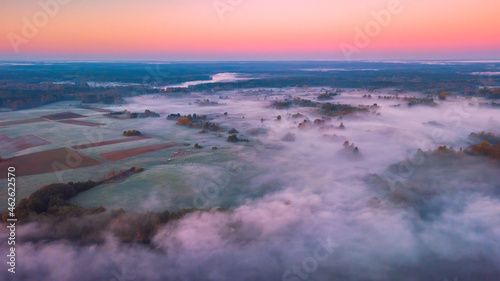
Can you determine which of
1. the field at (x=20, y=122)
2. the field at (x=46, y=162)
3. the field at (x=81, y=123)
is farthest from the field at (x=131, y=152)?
the field at (x=20, y=122)

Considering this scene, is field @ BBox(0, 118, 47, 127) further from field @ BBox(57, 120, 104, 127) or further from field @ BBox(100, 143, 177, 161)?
field @ BBox(100, 143, 177, 161)

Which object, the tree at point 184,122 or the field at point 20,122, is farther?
the tree at point 184,122

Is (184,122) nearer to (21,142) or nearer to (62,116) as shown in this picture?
(21,142)

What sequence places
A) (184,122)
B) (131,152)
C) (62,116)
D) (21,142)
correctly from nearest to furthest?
(131,152)
(21,142)
(184,122)
(62,116)

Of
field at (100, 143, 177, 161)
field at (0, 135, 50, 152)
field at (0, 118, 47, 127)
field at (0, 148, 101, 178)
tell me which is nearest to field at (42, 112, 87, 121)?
field at (0, 118, 47, 127)

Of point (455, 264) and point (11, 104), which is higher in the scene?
point (11, 104)

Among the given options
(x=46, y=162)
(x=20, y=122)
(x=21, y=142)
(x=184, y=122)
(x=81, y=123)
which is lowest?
(x=46, y=162)

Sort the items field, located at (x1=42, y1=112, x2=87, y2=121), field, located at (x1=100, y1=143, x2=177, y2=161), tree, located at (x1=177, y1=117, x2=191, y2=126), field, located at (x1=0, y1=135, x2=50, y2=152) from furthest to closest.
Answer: field, located at (x1=42, y1=112, x2=87, y2=121), tree, located at (x1=177, y1=117, x2=191, y2=126), field, located at (x1=0, y1=135, x2=50, y2=152), field, located at (x1=100, y1=143, x2=177, y2=161)

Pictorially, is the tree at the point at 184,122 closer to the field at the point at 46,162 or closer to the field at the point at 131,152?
the field at the point at 131,152

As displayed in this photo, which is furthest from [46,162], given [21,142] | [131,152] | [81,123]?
[81,123]

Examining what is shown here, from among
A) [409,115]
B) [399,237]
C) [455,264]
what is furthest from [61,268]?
[409,115]

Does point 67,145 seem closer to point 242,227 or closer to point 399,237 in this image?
point 242,227
